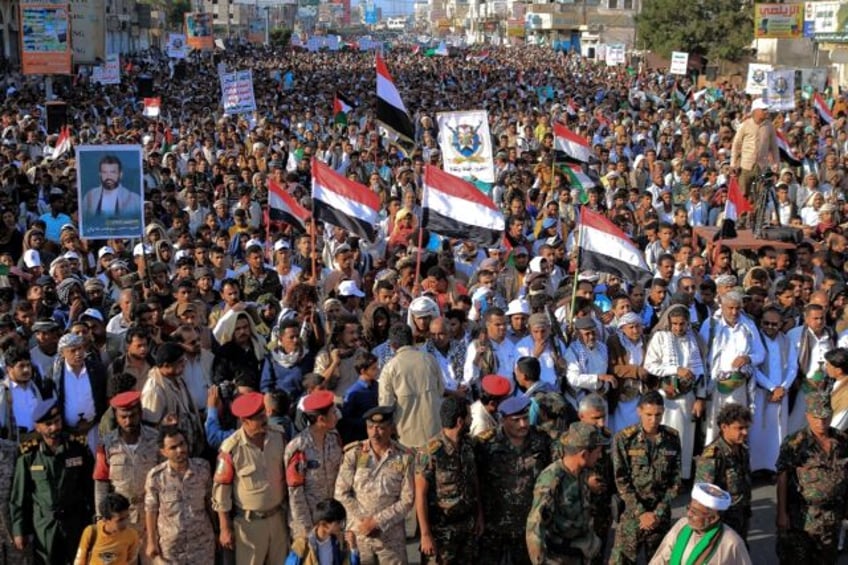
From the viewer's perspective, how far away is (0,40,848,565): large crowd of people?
498cm

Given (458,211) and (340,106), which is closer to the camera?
(458,211)

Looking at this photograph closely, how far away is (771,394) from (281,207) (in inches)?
197

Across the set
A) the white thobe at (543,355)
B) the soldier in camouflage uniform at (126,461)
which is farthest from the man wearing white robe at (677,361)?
the soldier in camouflage uniform at (126,461)

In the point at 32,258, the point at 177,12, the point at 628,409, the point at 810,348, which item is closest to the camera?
the point at 628,409

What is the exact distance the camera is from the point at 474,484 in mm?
5039

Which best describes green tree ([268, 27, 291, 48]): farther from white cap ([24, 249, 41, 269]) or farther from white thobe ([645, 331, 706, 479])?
white thobe ([645, 331, 706, 479])

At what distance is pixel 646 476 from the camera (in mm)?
5188

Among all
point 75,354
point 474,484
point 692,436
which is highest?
point 75,354

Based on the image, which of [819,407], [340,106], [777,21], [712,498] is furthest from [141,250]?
[777,21]

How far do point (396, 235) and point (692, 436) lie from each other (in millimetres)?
4553

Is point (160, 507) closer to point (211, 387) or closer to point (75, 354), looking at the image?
point (211, 387)

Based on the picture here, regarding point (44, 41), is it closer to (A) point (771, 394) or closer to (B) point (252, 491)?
(A) point (771, 394)

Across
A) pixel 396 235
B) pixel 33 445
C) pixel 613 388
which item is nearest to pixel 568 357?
pixel 613 388

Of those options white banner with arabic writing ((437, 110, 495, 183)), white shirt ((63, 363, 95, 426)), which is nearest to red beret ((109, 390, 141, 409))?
white shirt ((63, 363, 95, 426))
